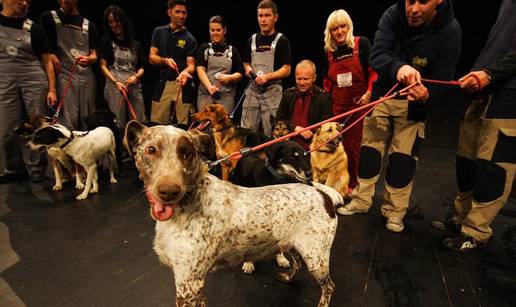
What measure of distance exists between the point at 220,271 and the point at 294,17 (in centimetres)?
661

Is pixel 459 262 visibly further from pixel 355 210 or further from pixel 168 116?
pixel 168 116

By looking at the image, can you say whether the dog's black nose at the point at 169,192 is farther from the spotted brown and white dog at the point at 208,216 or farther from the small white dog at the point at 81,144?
the small white dog at the point at 81,144

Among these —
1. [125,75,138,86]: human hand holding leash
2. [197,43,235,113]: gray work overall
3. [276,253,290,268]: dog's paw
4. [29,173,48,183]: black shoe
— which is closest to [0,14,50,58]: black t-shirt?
[125,75,138,86]: human hand holding leash

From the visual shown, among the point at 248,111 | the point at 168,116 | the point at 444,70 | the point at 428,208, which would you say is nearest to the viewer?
the point at 444,70

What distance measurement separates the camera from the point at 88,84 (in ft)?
12.2

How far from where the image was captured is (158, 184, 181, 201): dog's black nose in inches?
41.6

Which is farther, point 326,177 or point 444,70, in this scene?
point 326,177

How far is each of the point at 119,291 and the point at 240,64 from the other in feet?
10.0

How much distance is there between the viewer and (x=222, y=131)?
11.4 feet

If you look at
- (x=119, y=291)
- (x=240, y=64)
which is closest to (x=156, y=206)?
(x=119, y=291)

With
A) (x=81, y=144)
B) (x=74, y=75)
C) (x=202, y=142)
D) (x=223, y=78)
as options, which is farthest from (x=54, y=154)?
(x=202, y=142)

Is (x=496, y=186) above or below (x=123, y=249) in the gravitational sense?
above

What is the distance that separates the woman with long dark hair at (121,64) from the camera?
3.70 metres

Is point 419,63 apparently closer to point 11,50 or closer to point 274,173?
point 274,173
